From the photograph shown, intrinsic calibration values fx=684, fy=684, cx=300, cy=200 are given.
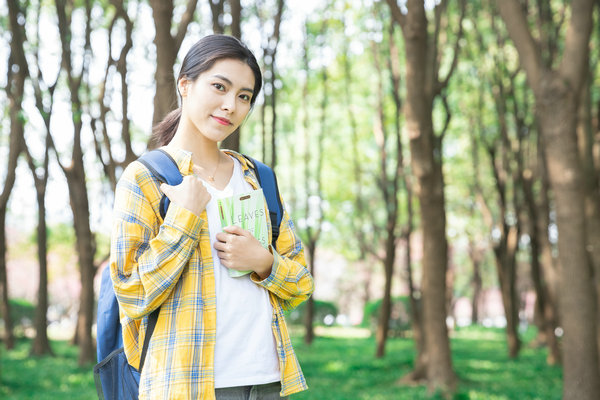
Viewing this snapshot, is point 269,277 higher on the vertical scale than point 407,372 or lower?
higher

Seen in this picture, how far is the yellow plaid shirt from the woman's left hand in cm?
5

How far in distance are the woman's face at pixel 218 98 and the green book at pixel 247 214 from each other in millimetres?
250

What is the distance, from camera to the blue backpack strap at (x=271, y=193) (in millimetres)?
2451

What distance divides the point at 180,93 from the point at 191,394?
105 cm

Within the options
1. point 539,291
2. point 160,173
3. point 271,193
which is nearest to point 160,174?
point 160,173

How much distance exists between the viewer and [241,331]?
7.04 ft

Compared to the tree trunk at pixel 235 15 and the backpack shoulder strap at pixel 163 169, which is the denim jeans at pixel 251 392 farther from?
the tree trunk at pixel 235 15

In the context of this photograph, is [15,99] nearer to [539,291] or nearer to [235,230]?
[235,230]

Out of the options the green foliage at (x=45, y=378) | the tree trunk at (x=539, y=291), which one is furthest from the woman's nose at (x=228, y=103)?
the tree trunk at (x=539, y=291)

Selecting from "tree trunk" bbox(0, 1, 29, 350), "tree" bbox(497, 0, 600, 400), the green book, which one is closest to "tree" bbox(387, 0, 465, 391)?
"tree" bbox(497, 0, 600, 400)

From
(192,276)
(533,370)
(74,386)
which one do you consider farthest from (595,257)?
(192,276)

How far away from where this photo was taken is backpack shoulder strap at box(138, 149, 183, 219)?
215cm

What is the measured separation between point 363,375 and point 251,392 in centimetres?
980

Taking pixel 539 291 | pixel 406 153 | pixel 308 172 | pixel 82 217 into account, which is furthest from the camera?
pixel 406 153
